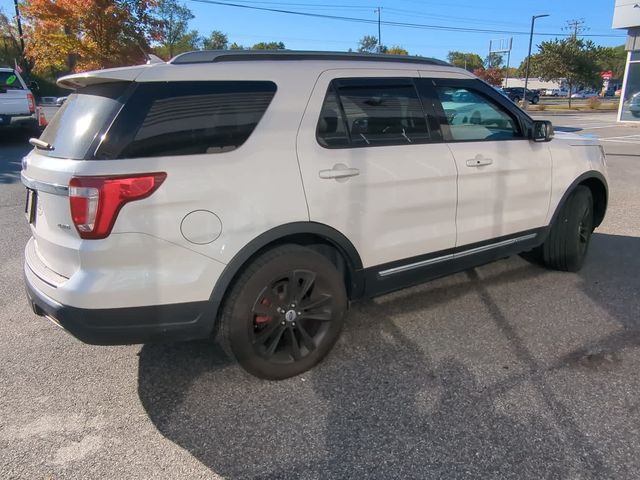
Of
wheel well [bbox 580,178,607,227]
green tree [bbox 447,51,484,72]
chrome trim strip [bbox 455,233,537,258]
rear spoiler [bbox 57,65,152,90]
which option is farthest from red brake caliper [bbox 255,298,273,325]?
green tree [bbox 447,51,484,72]

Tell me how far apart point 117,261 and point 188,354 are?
114 centimetres

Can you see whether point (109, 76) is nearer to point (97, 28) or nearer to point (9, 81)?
point (9, 81)

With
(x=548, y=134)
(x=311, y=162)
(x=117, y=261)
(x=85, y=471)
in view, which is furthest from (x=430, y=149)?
(x=85, y=471)

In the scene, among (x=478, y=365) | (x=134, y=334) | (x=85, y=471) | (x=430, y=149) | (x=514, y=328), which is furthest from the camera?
(x=514, y=328)

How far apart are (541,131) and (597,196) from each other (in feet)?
4.53

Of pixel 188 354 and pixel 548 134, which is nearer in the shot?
pixel 188 354

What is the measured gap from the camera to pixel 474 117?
12.8 ft

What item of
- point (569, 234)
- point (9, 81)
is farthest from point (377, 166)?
point (9, 81)

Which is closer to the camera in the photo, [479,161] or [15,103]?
[479,161]

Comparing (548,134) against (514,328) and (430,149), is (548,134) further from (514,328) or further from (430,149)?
(514,328)

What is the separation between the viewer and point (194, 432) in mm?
2615

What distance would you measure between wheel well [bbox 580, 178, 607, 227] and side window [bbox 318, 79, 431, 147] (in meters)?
2.17

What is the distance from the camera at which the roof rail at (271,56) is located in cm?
279

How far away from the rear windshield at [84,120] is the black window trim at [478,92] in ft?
6.52
